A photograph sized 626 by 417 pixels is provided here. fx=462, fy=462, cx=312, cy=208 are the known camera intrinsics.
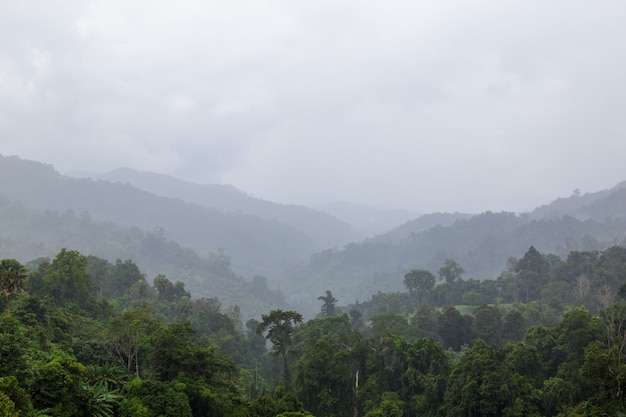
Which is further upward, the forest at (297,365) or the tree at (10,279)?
the tree at (10,279)

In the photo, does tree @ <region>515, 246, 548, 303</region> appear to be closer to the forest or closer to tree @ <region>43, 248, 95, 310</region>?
the forest

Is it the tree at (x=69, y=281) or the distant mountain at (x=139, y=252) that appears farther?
the distant mountain at (x=139, y=252)

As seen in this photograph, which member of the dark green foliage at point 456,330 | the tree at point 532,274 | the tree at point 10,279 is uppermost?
the tree at point 10,279

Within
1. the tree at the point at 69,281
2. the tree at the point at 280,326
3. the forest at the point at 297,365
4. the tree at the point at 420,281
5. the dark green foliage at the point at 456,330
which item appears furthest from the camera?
the tree at the point at 420,281

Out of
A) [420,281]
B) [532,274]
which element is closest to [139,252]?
[420,281]

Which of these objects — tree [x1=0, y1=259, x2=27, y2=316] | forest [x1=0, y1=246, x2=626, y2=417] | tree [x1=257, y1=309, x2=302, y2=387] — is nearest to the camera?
forest [x1=0, y1=246, x2=626, y2=417]

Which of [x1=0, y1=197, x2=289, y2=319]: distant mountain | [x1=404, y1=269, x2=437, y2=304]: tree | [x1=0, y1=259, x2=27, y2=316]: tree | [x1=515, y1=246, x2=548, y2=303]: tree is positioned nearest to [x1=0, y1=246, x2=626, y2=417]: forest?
[x1=0, y1=259, x2=27, y2=316]: tree

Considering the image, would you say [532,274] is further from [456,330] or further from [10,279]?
[10,279]

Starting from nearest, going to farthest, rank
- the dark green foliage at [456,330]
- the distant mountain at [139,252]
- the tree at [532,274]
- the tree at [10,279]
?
the tree at [10,279] → the dark green foliage at [456,330] → the tree at [532,274] → the distant mountain at [139,252]

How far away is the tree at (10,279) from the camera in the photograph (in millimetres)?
34562

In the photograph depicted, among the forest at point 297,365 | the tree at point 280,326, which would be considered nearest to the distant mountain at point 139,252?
the forest at point 297,365

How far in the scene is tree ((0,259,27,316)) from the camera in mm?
34562

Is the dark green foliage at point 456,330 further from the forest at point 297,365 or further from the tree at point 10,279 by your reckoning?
the tree at point 10,279

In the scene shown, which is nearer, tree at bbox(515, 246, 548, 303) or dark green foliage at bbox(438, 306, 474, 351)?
dark green foliage at bbox(438, 306, 474, 351)
